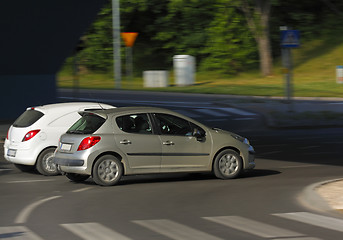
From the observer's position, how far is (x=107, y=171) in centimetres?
1377

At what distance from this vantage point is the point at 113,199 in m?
12.2

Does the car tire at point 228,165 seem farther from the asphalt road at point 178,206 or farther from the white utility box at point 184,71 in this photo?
the white utility box at point 184,71

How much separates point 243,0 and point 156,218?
1792 inches

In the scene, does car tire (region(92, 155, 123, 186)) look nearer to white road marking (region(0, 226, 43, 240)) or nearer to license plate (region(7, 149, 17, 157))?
license plate (region(7, 149, 17, 157))

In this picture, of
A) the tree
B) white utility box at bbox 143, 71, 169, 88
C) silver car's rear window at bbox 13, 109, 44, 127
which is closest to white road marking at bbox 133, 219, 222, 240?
silver car's rear window at bbox 13, 109, 44, 127

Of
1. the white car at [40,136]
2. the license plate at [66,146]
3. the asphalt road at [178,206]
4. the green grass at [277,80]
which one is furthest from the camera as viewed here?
the green grass at [277,80]

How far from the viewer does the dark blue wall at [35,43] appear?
26.4 meters

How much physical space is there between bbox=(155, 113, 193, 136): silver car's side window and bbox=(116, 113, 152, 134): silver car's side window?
21cm

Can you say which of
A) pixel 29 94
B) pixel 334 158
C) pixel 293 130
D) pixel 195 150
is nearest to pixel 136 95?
pixel 29 94

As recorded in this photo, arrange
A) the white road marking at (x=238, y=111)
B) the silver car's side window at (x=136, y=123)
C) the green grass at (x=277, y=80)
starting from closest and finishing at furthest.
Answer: the silver car's side window at (x=136, y=123)
the white road marking at (x=238, y=111)
the green grass at (x=277, y=80)

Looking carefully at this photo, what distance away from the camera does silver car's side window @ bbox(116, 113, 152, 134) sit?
1403cm

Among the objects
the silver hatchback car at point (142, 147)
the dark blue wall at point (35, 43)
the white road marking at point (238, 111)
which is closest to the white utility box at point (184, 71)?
the white road marking at point (238, 111)

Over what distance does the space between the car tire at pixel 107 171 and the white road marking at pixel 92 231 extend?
382 centimetres

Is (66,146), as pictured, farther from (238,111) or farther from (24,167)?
(238,111)
